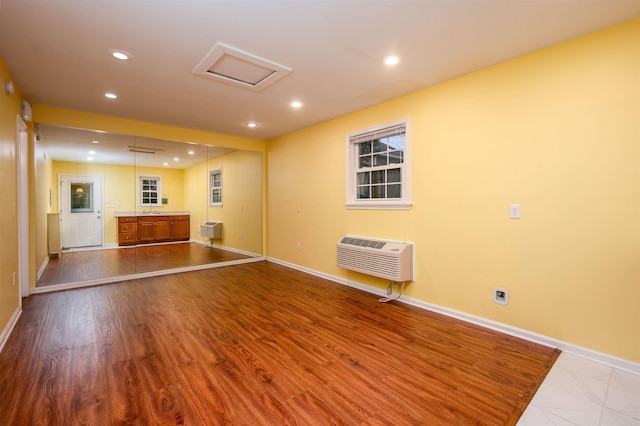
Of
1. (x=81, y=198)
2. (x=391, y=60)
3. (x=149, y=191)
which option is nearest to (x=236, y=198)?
(x=149, y=191)

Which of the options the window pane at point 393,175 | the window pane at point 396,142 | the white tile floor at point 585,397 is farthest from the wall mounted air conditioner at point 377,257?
the white tile floor at point 585,397

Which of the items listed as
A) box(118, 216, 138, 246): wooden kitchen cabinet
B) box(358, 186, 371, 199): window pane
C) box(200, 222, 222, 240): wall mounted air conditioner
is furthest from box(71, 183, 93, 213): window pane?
box(358, 186, 371, 199): window pane

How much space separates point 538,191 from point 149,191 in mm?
5477

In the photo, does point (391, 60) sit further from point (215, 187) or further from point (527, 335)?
point (215, 187)

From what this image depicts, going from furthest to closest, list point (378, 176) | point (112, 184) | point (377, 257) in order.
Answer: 1. point (112, 184)
2. point (378, 176)
3. point (377, 257)

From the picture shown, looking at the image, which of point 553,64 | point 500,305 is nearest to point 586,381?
point 500,305

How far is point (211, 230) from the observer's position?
5738 mm

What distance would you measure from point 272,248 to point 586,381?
4.87 m

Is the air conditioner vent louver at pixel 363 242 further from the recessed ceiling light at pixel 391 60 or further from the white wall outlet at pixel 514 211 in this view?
the recessed ceiling light at pixel 391 60

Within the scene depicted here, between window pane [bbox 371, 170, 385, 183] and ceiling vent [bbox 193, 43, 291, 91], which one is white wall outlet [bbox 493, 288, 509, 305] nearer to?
window pane [bbox 371, 170, 385, 183]

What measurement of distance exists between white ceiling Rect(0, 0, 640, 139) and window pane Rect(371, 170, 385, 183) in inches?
39.4

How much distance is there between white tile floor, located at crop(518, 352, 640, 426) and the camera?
1619 mm

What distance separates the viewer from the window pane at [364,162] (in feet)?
13.5

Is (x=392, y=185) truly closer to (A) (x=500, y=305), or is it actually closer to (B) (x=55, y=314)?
(A) (x=500, y=305)
